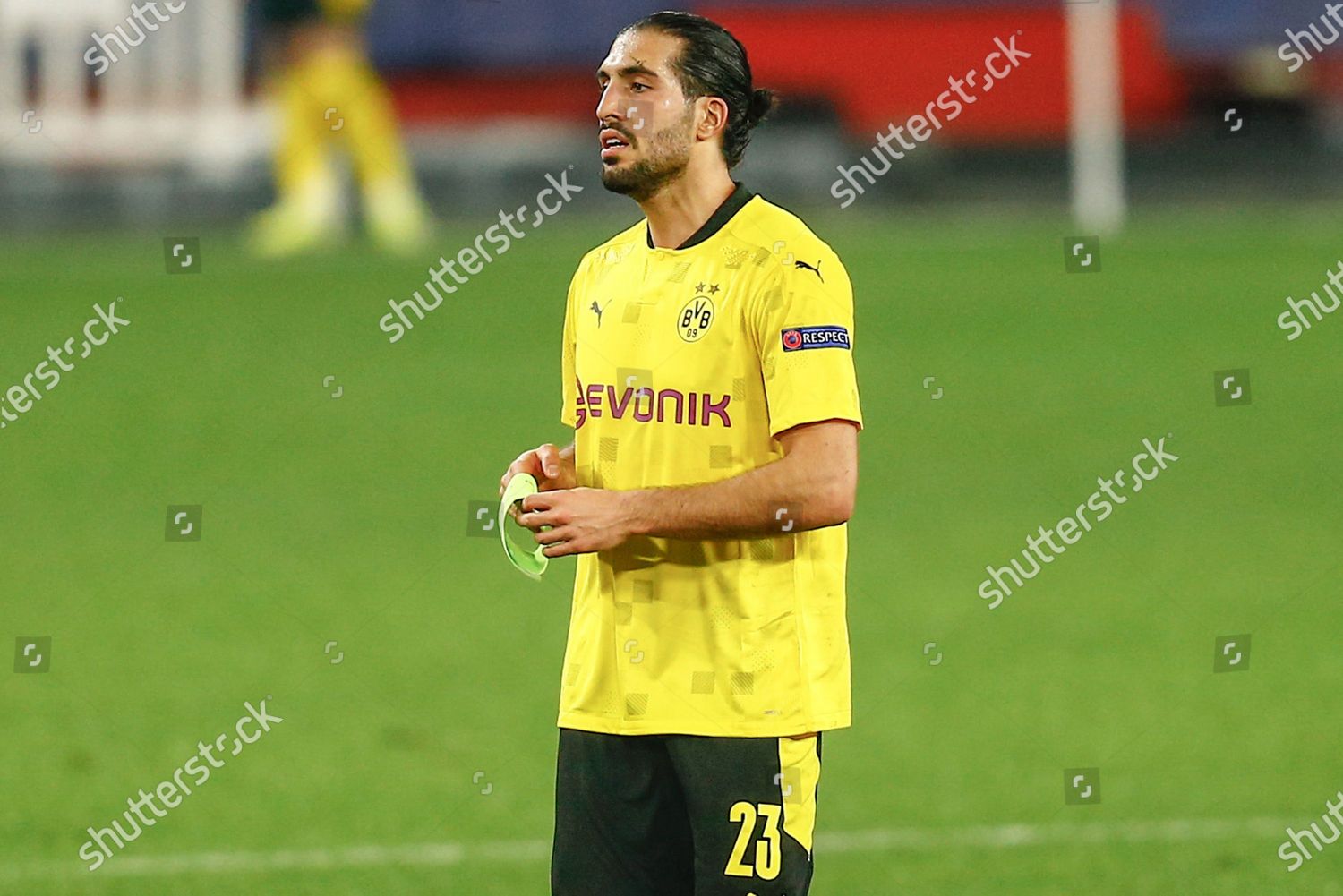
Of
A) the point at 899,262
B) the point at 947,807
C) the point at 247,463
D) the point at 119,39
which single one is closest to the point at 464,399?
the point at 247,463

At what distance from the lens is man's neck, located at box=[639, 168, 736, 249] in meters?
4.38

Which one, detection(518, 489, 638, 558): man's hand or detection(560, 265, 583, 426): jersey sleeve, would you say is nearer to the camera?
detection(518, 489, 638, 558): man's hand

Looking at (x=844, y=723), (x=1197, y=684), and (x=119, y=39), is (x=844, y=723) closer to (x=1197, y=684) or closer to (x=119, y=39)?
(x=1197, y=684)

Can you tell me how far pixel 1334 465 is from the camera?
1355cm

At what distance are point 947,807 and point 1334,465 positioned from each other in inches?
266

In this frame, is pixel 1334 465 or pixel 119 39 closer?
pixel 1334 465

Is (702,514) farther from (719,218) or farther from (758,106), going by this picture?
(758,106)

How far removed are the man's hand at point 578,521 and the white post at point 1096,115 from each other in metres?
17.6

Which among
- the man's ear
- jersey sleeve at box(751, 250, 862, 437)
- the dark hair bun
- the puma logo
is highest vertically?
the dark hair bun

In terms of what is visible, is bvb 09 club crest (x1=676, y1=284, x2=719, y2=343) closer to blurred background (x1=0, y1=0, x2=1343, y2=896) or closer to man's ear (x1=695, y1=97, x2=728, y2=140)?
man's ear (x1=695, y1=97, x2=728, y2=140)

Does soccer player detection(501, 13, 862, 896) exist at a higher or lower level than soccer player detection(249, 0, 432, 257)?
lower

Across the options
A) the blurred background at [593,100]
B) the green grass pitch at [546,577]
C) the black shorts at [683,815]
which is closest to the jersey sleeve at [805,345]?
the black shorts at [683,815]

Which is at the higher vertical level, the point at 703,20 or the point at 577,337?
the point at 703,20

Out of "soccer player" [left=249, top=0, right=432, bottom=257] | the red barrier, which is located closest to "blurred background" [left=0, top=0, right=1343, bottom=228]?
the red barrier
